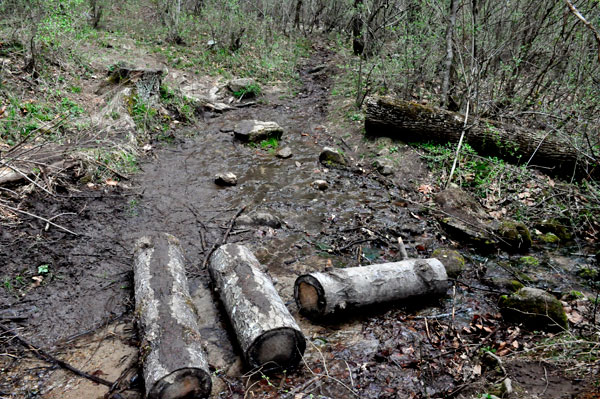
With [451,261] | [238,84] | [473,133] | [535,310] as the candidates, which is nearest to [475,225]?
[451,261]

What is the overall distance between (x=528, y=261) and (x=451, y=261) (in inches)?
53.8

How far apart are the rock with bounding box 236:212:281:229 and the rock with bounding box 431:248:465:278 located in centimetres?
242

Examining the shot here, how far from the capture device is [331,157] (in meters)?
7.68

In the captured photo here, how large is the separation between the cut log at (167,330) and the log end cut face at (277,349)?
46cm

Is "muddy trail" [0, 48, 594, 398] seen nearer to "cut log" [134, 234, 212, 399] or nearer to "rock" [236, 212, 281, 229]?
Answer: "rock" [236, 212, 281, 229]

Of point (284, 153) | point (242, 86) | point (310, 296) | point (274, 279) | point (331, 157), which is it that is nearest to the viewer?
point (310, 296)

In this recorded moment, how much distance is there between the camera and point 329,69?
14.4m

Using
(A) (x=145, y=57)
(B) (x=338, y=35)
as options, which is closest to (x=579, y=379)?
(A) (x=145, y=57)

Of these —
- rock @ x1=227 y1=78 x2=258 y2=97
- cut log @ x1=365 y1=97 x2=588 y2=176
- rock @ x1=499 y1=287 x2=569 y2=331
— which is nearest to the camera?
rock @ x1=499 y1=287 x2=569 y2=331

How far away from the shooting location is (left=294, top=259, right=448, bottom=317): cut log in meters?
3.76

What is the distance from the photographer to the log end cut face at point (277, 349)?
10.3ft

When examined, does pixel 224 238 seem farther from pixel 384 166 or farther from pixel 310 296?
pixel 384 166

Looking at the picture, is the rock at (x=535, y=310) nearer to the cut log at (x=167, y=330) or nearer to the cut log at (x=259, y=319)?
the cut log at (x=259, y=319)

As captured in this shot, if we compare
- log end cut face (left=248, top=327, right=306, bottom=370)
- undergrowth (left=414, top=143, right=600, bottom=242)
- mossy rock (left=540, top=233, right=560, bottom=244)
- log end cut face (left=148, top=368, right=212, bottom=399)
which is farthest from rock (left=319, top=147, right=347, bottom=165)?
log end cut face (left=148, top=368, right=212, bottom=399)
